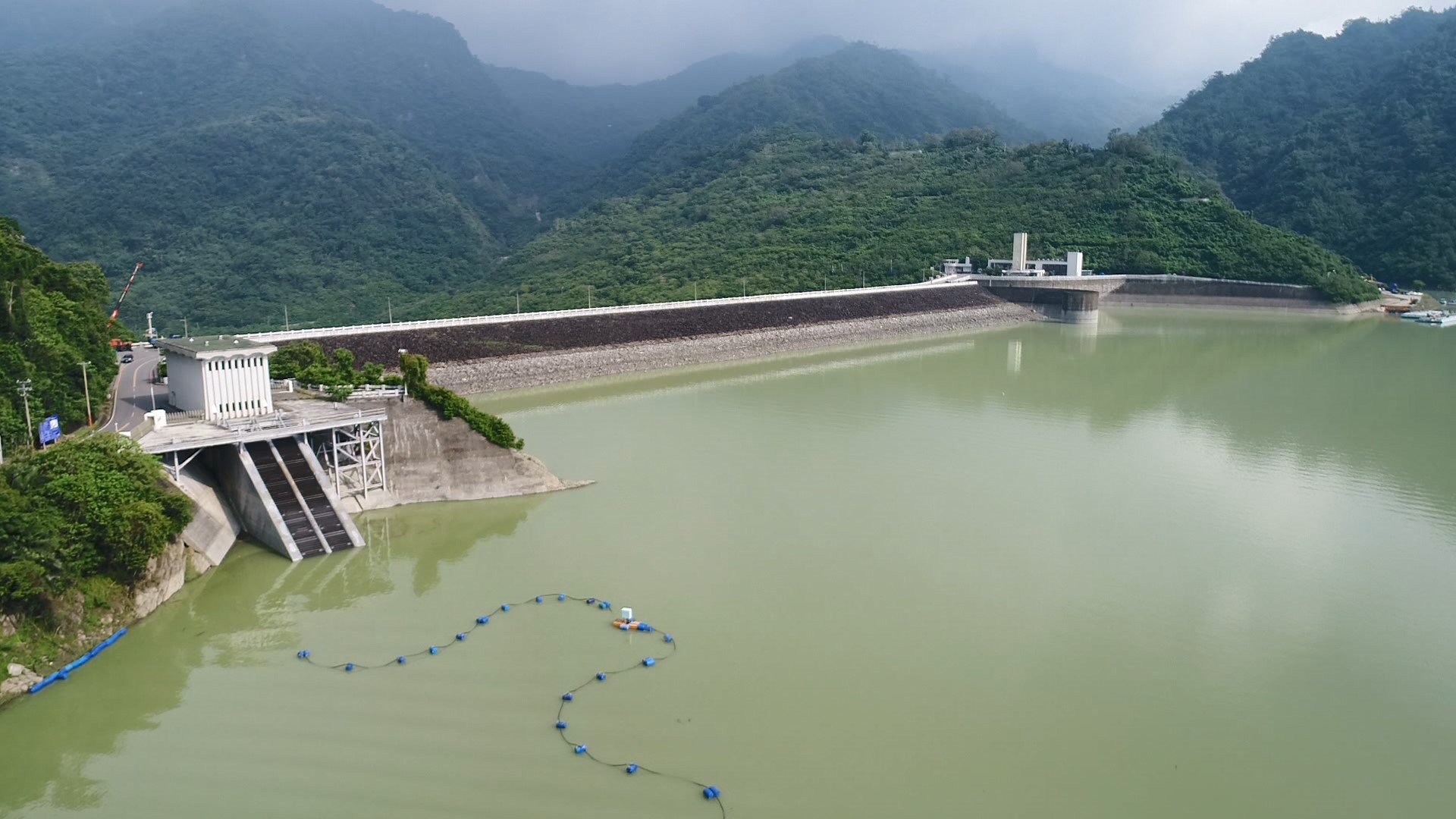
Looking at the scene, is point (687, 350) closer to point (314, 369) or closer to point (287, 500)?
point (314, 369)

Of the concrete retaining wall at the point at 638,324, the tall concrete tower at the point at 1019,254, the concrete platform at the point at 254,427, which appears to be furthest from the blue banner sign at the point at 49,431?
the tall concrete tower at the point at 1019,254

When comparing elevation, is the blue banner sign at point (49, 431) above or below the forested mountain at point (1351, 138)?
below

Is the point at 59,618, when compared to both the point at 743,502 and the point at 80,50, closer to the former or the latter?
the point at 743,502

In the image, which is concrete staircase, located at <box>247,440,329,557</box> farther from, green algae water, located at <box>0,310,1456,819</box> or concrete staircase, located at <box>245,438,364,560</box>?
green algae water, located at <box>0,310,1456,819</box>

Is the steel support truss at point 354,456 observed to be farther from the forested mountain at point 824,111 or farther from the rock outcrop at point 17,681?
the forested mountain at point 824,111

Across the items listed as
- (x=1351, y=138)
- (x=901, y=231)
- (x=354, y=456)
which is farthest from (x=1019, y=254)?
(x=354, y=456)
